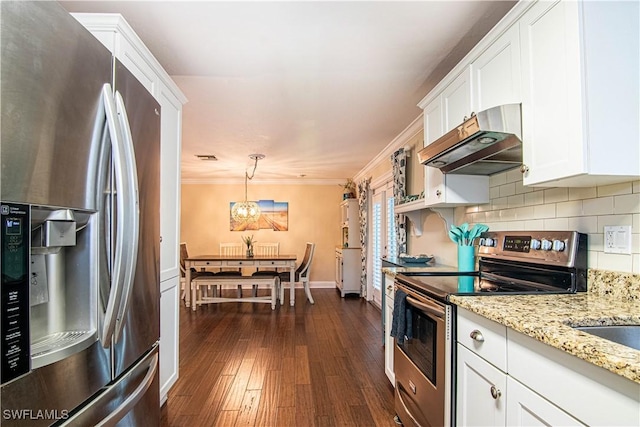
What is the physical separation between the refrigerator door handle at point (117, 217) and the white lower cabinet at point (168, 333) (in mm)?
994

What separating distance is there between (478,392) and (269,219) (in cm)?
588

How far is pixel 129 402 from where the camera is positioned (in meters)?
1.13

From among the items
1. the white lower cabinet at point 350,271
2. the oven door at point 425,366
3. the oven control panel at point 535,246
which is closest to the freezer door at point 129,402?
the oven door at point 425,366

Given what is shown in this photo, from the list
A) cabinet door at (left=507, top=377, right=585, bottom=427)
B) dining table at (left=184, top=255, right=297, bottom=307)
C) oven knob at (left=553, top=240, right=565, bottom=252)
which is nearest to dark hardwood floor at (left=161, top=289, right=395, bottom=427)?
dining table at (left=184, top=255, right=297, bottom=307)

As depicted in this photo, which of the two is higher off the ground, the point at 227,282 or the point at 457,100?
the point at 457,100

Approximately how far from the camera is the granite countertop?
764 millimetres

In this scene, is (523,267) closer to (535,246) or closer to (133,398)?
(535,246)

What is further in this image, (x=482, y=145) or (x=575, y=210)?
(x=482, y=145)

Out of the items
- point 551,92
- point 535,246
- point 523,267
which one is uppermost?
point 551,92

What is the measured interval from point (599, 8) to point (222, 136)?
11.4 ft

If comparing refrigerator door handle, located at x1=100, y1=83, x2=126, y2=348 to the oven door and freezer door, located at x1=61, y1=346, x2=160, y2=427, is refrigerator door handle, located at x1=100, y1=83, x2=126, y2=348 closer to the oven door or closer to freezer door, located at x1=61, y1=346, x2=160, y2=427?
freezer door, located at x1=61, y1=346, x2=160, y2=427

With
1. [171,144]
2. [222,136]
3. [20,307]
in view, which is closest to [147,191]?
[20,307]

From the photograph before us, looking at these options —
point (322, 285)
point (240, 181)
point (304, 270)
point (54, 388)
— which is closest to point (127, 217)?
point (54, 388)

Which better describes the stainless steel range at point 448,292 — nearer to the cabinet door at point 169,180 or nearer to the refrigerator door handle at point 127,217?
the refrigerator door handle at point 127,217
